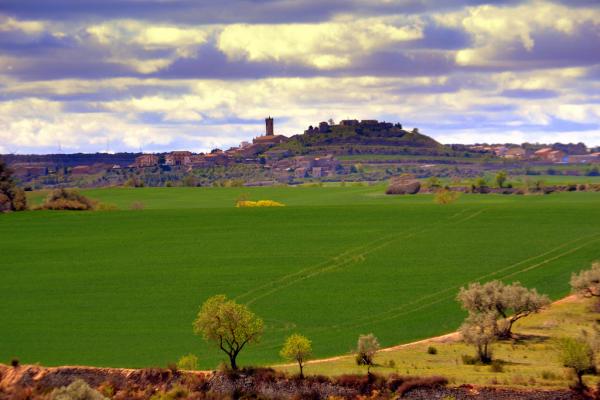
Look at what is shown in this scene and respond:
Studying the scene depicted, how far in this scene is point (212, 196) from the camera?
15800 cm

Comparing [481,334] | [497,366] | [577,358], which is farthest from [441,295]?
[577,358]

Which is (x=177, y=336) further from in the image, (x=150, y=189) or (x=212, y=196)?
(x=150, y=189)

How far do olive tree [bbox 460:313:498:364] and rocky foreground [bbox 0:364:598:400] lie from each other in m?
5.66

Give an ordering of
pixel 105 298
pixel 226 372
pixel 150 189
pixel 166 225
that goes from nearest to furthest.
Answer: pixel 226 372
pixel 105 298
pixel 166 225
pixel 150 189

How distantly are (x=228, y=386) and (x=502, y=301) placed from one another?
58.5ft

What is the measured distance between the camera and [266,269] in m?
77.1

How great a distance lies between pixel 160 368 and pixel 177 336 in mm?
8109

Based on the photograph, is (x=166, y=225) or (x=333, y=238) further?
(x=166, y=225)

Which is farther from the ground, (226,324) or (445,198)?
(445,198)

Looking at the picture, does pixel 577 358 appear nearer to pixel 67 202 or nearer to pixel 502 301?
pixel 502 301

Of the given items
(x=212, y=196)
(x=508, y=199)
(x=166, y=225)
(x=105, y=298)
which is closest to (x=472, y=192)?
(x=508, y=199)

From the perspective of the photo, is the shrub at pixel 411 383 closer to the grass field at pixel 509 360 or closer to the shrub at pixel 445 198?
the grass field at pixel 509 360

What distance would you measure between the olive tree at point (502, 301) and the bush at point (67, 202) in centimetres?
6525

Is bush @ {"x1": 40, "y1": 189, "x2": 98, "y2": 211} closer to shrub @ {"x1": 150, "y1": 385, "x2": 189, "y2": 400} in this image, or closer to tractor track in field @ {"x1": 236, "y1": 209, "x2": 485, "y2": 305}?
tractor track in field @ {"x1": 236, "y1": 209, "x2": 485, "y2": 305}
